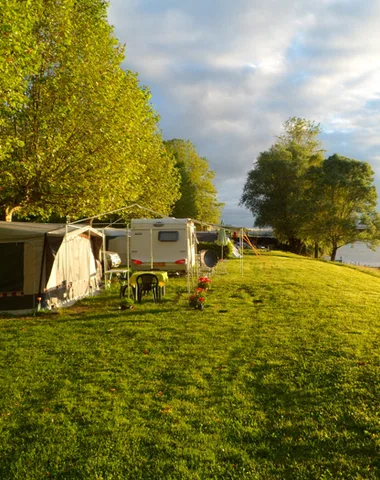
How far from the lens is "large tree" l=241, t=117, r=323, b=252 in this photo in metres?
36.0

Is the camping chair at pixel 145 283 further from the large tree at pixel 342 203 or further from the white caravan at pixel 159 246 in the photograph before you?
the large tree at pixel 342 203

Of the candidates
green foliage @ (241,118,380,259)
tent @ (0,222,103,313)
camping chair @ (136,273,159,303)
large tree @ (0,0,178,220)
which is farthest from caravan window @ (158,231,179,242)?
green foliage @ (241,118,380,259)

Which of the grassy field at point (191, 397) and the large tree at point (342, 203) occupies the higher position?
the large tree at point (342, 203)

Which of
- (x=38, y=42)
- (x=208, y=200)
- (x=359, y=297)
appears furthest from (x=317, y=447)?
(x=208, y=200)

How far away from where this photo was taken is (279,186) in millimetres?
36906

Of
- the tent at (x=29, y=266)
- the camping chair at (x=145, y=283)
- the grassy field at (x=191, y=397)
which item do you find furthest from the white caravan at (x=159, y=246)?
the grassy field at (x=191, y=397)

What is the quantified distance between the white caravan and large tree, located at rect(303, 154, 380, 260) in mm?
20735

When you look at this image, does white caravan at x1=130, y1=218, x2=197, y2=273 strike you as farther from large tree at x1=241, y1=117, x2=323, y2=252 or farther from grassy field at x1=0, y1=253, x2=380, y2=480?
large tree at x1=241, y1=117, x2=323, y2=252

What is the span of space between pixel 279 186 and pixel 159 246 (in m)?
24.2

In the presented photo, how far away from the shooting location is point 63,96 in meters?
12.2

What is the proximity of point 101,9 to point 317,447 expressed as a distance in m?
15.7

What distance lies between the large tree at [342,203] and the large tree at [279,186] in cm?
151

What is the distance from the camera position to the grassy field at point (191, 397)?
3.33 metres

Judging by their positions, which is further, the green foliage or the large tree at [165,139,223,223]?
the large tree at [165,139,223,223]
